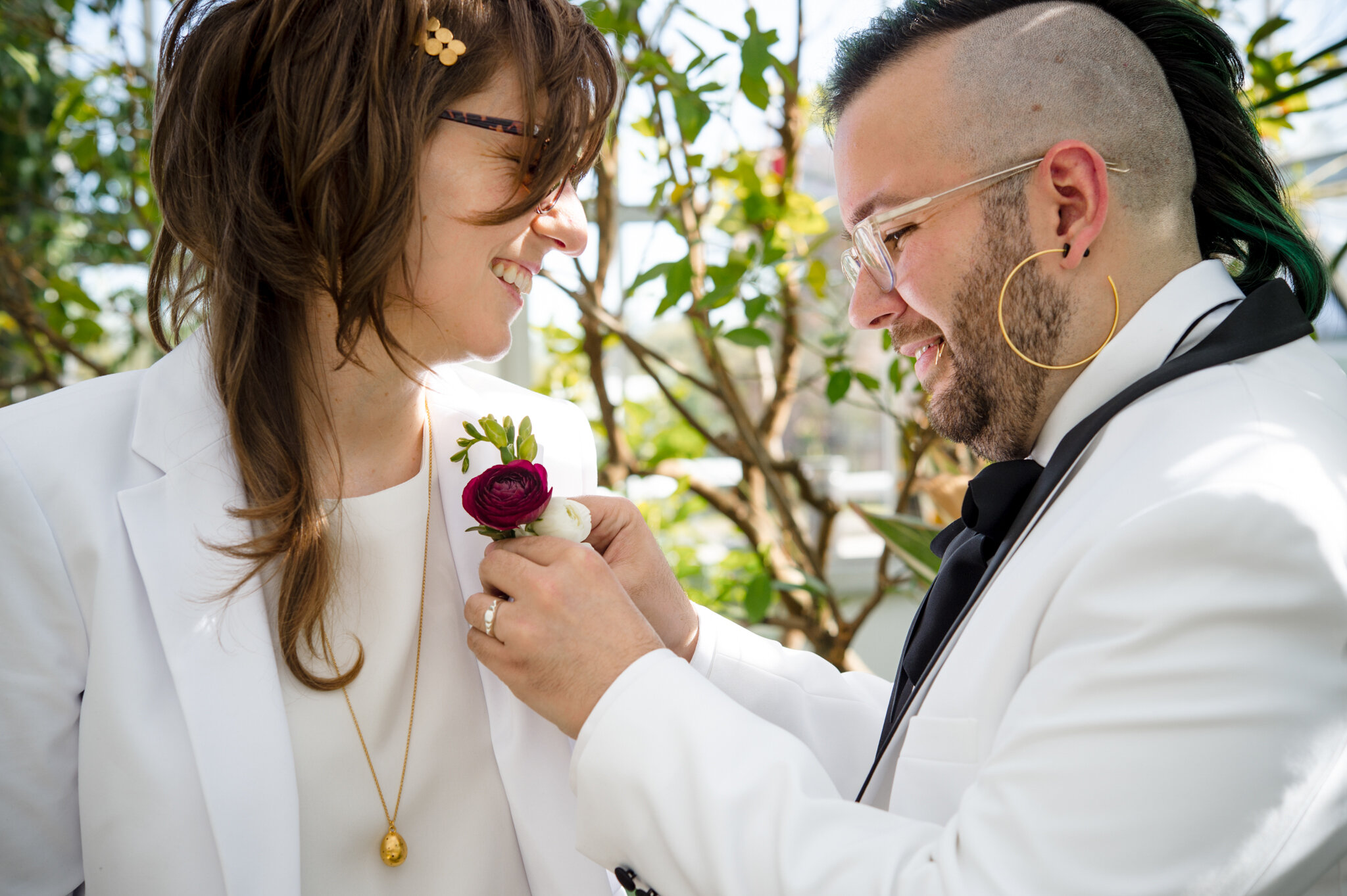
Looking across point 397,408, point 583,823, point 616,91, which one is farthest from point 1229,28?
point 583,823

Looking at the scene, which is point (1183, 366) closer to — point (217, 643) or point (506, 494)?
point (506, 494)

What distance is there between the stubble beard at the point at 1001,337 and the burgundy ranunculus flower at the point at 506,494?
62 centimetres

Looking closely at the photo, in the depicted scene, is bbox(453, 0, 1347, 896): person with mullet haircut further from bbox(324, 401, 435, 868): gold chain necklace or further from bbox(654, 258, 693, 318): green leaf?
bbox(654, 258, 693, 318): green leaf

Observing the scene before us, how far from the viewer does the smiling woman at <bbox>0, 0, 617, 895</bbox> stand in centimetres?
98

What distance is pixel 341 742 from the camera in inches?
44.8

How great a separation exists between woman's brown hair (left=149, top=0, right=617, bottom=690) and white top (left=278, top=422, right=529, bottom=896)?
0.17 feet

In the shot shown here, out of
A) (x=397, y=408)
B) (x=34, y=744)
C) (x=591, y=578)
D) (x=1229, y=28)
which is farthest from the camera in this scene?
(x=1229, y=28)

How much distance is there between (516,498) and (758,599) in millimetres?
917

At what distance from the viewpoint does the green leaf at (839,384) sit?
185 centimetres

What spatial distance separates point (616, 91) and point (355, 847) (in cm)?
109

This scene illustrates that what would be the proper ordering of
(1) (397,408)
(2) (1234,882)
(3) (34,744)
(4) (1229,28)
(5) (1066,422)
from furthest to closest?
(4) (1229,28) < (1) (397,408) < (5) (1066,422) < (3) (34,744) < (2) (1234,882)

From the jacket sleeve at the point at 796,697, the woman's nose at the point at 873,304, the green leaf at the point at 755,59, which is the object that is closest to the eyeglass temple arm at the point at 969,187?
the woman's nose at the point at 873,304

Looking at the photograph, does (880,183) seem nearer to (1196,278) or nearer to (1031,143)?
(1031,143)

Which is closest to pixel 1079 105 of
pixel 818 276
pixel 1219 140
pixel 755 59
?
pixel 1219 140
